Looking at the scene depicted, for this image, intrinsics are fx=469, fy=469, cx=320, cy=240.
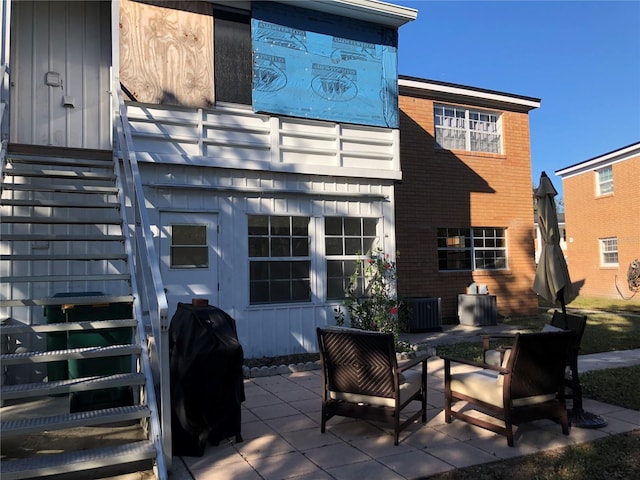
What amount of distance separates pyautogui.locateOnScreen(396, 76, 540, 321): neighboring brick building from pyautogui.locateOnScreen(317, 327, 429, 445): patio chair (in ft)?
23.5

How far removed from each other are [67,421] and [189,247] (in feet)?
12.3

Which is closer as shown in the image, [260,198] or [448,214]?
[260,198]

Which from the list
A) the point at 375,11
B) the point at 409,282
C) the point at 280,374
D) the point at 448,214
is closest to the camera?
the point at 280,374

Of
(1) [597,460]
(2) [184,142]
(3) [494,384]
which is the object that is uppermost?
(2) [184,142]

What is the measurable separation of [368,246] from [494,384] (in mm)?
4308

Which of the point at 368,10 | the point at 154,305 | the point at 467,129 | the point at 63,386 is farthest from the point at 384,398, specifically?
the point at 467,129

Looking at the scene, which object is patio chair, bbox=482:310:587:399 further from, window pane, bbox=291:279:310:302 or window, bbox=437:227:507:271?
window, bbox=437:227:507:271

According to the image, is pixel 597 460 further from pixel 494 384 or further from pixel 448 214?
pixel 448 214

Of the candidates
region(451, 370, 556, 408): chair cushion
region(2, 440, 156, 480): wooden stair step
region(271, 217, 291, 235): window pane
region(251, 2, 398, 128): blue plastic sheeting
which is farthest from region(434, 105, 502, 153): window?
region(2, 440, 156, 480): wooden stair step

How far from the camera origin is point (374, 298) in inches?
307

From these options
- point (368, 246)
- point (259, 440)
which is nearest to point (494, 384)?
point (259, 440)

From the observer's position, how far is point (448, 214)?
1225 cm

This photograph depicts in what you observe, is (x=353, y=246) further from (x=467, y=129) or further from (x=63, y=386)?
(x=467, y=129)

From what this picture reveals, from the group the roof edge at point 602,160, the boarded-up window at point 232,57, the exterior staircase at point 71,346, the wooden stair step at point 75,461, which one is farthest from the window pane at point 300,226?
the roof edge at point 602,160
